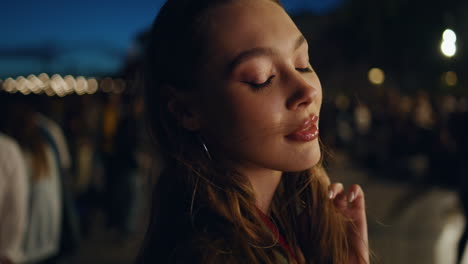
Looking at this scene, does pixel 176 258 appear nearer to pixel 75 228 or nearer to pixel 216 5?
pixel 216 5

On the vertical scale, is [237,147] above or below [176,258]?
above

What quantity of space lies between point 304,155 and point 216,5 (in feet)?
1.54

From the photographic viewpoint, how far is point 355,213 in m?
1.22

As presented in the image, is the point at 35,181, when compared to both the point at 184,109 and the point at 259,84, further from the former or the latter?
the point at 259,84

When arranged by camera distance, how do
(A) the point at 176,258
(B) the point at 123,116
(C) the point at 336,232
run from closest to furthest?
1. (A) the point at 176,258
2. (C) the point at 336,232
3. (B) the point at 123,116

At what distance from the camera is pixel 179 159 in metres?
1.09

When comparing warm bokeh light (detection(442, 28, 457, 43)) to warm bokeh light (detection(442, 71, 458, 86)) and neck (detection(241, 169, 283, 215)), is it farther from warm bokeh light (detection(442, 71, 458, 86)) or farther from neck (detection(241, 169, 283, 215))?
warm bokeh light (detection(442, 71, 458, 86))

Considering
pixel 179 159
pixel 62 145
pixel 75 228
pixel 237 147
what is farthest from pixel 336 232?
pixel 62 145

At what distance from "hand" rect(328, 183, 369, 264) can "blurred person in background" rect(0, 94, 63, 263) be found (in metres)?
2.32

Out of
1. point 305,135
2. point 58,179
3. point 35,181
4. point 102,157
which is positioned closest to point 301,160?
point 305,135

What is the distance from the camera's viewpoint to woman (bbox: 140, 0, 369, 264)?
100 cm

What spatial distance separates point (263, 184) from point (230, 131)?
0.69ft

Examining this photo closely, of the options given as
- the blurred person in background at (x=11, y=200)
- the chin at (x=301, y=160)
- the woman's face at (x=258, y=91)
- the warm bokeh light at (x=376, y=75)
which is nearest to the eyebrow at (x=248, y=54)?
the woman's face at (x=258, y=91)

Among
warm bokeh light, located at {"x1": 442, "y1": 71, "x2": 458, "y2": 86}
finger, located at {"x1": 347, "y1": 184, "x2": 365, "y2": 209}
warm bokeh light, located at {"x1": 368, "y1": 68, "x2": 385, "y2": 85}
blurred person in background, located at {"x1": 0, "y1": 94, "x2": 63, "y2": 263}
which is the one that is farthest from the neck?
warm bokeh light, located at {"x1": 442, "y1": 71, "x2": 458, "y2": 86}
